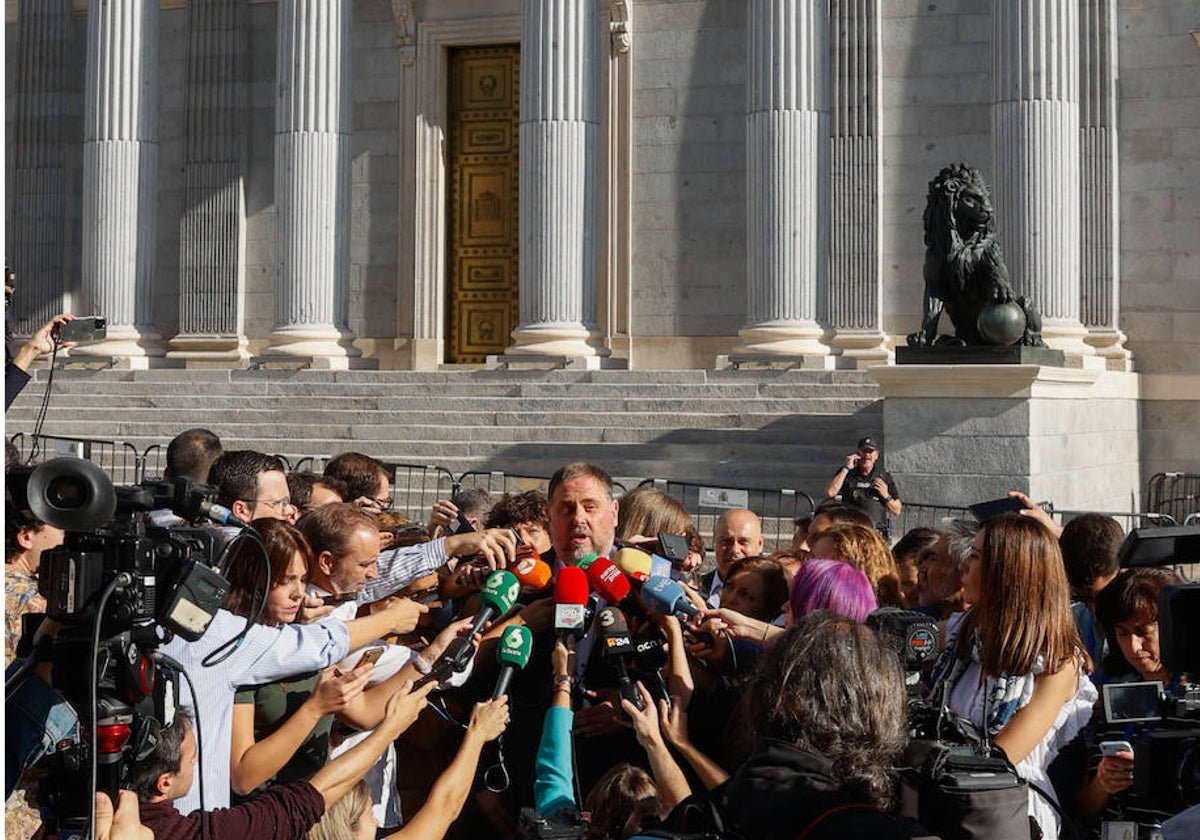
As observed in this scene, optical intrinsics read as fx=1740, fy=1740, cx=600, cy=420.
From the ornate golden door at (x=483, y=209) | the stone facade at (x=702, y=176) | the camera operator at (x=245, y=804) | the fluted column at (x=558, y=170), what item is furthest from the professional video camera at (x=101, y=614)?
the ornate golden door at (x=483, y=209)

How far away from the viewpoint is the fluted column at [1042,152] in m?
20.3

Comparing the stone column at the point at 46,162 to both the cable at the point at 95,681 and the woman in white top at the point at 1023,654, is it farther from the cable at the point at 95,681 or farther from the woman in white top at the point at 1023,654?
the cable at the point at 95,681

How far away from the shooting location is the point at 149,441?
21.4m

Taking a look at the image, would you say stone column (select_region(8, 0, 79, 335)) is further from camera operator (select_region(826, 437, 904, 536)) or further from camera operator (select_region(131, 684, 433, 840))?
camera operator (select_region(131, 684, 433, 840))

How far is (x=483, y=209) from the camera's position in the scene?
26172mm

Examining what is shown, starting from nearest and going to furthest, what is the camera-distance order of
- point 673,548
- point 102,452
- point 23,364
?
1. point 673,548
2. point 23,364
3. point 102,452

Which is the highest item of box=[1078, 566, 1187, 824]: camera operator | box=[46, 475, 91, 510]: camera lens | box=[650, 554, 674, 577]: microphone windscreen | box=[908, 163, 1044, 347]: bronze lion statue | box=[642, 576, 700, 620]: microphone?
box=[908, 163, 1044, 347]: bronze lion statue

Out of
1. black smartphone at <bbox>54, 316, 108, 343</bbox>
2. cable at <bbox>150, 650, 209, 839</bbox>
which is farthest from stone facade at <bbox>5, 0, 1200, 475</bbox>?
cable at <bbox>150, 650, 209, 839</bbox>

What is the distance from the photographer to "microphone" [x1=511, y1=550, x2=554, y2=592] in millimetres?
5715

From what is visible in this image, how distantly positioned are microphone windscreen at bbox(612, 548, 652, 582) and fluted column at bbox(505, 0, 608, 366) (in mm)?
16237

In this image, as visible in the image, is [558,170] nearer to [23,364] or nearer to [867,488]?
[867,488]

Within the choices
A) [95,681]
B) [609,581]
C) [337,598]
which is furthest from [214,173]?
[95,681]

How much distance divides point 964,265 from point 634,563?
1119 centimetres

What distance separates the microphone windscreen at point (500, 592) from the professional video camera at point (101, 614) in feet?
4.30
